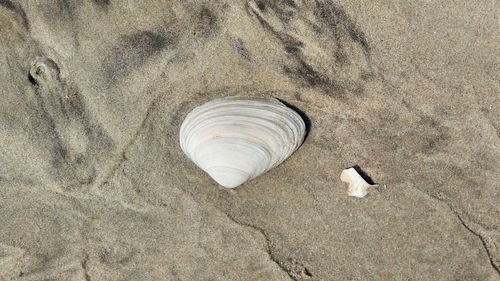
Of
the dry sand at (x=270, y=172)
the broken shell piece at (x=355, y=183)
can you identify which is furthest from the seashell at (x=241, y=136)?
the broken shell piece at (x=355, y=183)

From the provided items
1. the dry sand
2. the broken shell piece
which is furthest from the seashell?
the broken shell piece

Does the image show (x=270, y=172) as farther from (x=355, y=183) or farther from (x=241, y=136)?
(x=355, y=183)

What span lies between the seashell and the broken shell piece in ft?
1.17

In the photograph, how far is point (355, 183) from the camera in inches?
136

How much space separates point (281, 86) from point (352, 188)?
2.50 feet

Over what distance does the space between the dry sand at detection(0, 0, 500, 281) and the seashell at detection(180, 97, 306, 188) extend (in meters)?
0.11

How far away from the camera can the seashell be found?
3.43m

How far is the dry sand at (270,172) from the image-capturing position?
3.39 m

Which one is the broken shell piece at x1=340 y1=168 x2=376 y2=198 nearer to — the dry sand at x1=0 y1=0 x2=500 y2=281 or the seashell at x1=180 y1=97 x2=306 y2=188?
the dry sand at x1=0 y1=0 x2=500 y2=281

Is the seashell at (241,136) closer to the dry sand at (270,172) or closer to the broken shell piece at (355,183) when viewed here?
the dry sand at (270,172)

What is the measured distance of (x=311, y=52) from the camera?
347 cm

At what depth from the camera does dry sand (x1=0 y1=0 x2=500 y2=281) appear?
3393 mm

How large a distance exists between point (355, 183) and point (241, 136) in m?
0.75

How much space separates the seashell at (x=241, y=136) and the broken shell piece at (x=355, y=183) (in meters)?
0.36
